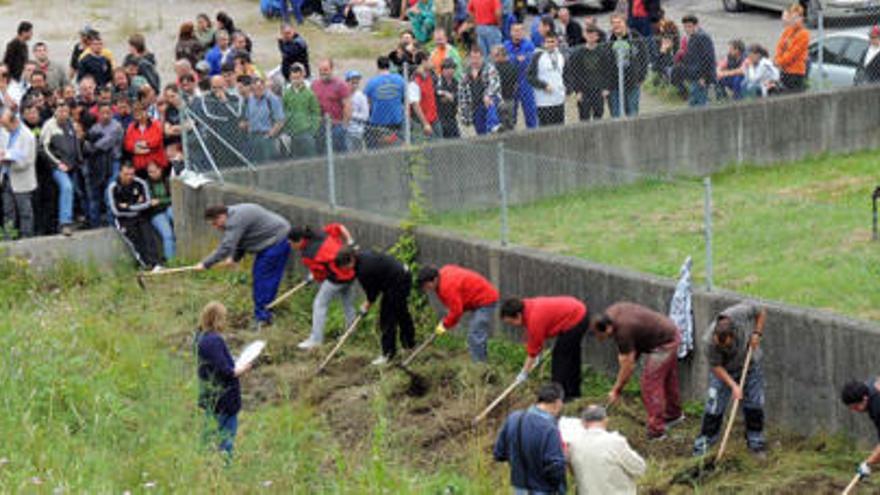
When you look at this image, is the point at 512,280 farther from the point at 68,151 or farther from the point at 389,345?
the point at 68,151

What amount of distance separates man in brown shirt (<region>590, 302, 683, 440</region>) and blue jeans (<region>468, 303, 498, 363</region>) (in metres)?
1.95

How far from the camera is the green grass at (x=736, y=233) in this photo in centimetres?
1762

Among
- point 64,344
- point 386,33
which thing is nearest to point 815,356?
point 64,344

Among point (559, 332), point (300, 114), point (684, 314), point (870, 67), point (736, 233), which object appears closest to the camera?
point (684, 314)

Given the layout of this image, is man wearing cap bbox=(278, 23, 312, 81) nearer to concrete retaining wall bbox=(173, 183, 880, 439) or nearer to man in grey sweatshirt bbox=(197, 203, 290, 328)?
concrete retaining wall bbox=(173, 183, 880, 439)

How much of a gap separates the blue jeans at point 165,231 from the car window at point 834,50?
8898 millimetres

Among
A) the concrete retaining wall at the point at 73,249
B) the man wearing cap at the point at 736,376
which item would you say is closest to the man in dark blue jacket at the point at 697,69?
the concrete retaining wall at the point at 73,249

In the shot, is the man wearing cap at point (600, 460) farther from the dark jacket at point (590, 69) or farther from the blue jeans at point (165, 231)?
the dark jacket at point (590, 69)

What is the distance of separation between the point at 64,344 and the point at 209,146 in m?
5.57

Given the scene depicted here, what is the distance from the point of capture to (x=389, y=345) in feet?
61.9

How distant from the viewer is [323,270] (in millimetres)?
19438

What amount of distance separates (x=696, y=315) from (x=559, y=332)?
3.84 ft

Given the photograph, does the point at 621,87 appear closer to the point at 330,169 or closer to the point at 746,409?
the point at 330,169

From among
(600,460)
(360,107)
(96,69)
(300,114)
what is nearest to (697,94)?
(360,107)
